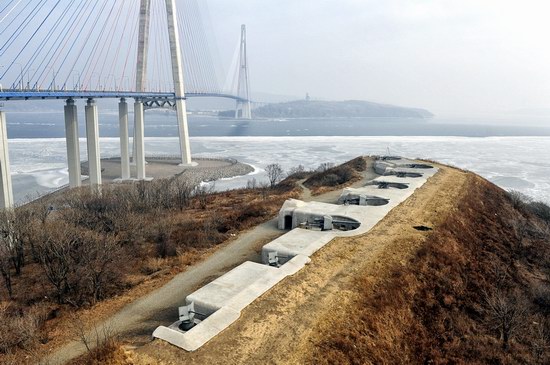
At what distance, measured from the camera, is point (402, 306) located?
11469mm

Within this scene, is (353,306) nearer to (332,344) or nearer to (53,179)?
(332,344)

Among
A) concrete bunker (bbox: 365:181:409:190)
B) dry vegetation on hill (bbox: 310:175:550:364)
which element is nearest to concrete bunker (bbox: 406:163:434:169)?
concrete bunker (bbox: 365:181:409:190)

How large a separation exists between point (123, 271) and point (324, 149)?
54.1 metres

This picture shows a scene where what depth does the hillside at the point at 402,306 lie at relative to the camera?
8.96 meters

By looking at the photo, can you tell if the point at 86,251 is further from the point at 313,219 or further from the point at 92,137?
the point at 92,137

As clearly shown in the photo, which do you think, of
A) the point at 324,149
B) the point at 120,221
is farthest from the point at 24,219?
the point at 324,149

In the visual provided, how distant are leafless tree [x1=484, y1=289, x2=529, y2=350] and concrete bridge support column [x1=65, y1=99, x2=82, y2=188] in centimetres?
2721

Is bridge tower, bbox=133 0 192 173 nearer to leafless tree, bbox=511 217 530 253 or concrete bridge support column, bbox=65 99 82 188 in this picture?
concrete bridge support column, bbox=65 99 82 188

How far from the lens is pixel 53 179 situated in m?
40.1

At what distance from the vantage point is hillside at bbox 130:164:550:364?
8.96 meters

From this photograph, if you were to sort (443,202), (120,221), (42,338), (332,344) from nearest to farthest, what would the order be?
(332,344) → (42,338) → (120,221) → (443,202)

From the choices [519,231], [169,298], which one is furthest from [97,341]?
[519,231]

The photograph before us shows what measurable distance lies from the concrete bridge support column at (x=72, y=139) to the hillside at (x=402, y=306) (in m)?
22.6

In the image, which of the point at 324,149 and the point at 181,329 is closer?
the point at 181,329
